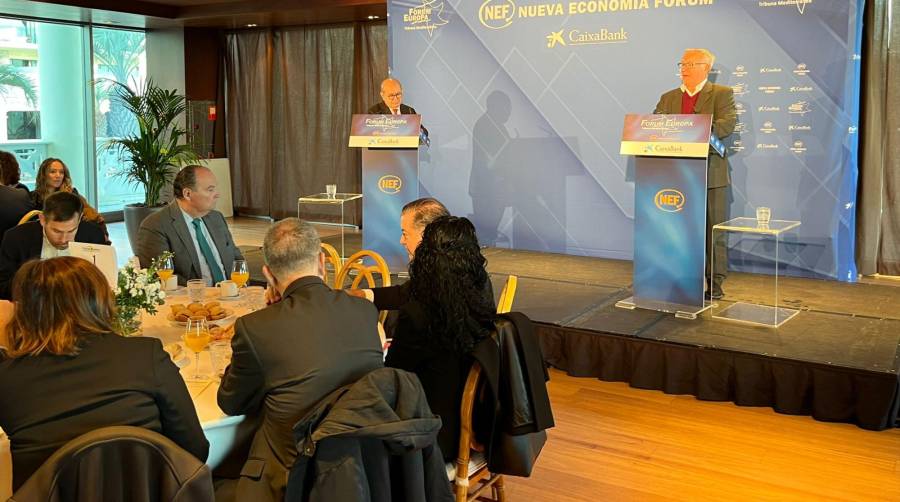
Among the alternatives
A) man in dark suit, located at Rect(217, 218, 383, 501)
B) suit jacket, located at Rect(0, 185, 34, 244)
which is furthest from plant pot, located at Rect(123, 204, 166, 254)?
man in dark suit, located at Rect(217, 218, 383, 501)

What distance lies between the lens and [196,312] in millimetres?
3346

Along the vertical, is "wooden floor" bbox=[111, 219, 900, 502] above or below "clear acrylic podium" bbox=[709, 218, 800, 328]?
below

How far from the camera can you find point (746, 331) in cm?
528

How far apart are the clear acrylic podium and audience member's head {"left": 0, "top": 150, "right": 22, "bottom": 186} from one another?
15.5 feet

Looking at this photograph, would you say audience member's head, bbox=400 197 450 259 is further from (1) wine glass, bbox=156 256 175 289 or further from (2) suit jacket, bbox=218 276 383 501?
(2) suit jacket, bbox=218 276 383 501

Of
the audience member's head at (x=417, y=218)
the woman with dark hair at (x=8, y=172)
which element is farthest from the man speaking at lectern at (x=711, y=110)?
the woman with dark hair at (x=8, y=172)

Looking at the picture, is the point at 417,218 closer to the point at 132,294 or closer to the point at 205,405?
the point at 132,294

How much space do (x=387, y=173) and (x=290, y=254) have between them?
179 inches

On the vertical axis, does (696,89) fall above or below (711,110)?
above

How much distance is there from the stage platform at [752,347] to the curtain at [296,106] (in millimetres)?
4972

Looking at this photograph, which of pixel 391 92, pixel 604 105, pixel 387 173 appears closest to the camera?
pixel 387 173

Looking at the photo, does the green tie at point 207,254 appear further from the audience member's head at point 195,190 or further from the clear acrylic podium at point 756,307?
the clear acrylic podium at point 756,307

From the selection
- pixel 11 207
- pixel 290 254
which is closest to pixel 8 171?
pixel 11 207

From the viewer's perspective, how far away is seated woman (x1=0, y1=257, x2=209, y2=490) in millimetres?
2057
